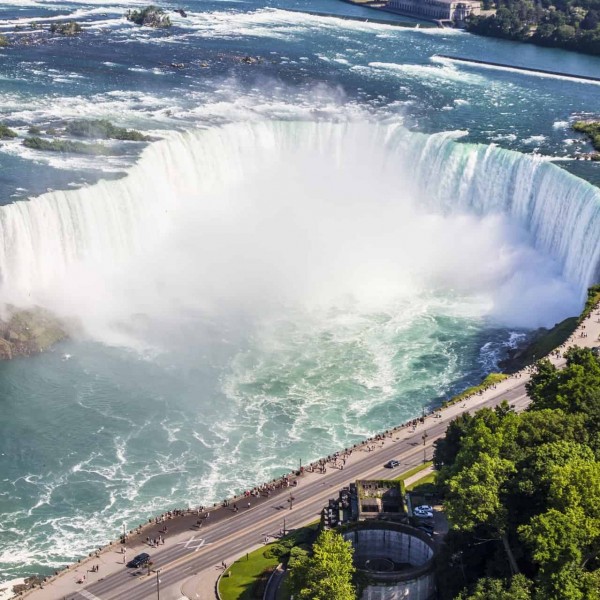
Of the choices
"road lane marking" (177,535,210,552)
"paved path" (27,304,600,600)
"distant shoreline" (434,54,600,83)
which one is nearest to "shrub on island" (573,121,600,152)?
"distant shoreline" (434,54,600,83)

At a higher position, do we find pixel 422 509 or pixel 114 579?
pixel 422 509

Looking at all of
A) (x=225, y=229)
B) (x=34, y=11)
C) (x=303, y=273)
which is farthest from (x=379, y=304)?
(x=34, y=11)

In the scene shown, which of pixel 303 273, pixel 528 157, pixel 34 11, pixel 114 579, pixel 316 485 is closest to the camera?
pixel 114 579

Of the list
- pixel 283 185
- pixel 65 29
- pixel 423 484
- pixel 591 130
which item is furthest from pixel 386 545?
pixel 65 29

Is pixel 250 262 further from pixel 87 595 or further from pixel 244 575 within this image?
pixel 87 595

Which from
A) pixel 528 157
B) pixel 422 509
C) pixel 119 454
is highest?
pixel 528 157

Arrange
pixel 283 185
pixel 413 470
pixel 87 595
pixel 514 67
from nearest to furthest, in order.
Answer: pixel 87 595, pixel 413 470, pixel 283 185, pixel 514 67

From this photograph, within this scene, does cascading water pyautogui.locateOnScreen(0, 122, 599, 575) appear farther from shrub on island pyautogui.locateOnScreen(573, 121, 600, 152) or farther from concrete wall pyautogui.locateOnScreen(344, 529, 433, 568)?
shrub on island pyautogui.locateOnScreen(573, 121, 600, 152)

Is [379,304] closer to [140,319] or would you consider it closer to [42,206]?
[140,319]
